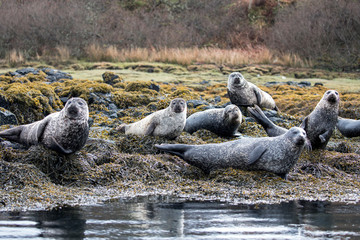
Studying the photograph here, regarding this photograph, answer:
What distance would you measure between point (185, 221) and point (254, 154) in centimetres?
246

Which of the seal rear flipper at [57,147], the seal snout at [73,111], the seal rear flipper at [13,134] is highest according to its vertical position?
the seal snout at [73,111]

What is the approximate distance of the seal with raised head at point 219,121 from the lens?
10297mm

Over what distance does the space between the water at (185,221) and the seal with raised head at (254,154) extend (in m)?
1.23

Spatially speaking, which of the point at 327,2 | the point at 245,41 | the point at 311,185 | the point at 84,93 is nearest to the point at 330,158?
the point at 311,185

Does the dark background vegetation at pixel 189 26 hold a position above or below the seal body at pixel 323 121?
above

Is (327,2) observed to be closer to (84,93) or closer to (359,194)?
(84,93)

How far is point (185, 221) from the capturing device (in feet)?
17.5

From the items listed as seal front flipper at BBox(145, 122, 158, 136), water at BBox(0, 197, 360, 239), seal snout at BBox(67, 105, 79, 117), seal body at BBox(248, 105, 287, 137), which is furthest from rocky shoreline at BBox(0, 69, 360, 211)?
seal body at BBox(248, 105, 287, 137)

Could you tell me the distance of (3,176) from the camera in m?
6.57

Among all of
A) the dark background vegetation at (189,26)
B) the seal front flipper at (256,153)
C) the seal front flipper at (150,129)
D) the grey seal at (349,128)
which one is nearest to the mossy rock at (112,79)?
the grey seal at (349,128)

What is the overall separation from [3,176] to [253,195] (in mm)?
3014

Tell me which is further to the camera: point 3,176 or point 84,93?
point 84,93

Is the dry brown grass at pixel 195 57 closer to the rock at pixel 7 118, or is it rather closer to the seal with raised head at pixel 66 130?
the rock at pixel 7 118

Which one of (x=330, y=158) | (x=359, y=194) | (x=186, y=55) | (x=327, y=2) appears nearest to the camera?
(x=359, y=194)
